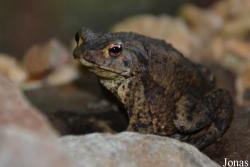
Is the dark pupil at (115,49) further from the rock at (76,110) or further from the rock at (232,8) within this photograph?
the rock at (232,8)

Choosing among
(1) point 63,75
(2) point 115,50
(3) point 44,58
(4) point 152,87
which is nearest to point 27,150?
(2) point 115,50

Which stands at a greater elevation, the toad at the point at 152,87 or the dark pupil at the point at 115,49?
the dark pupil at the point at 115,49

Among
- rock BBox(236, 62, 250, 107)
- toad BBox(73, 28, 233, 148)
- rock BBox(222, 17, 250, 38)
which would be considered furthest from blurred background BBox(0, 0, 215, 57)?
toad BBox(73, 28, 233, 148)

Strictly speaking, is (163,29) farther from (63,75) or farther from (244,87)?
(244,87)

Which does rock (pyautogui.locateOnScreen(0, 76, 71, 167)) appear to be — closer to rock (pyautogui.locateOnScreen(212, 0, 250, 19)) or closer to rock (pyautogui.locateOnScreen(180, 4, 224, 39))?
rock (pyautogui.locateOnScreen(180, 4, 224, 39))

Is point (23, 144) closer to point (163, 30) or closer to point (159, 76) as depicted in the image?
point (159, 76)

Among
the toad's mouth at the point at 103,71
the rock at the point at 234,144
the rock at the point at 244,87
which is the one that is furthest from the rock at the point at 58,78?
the rock at the point at 234,144
